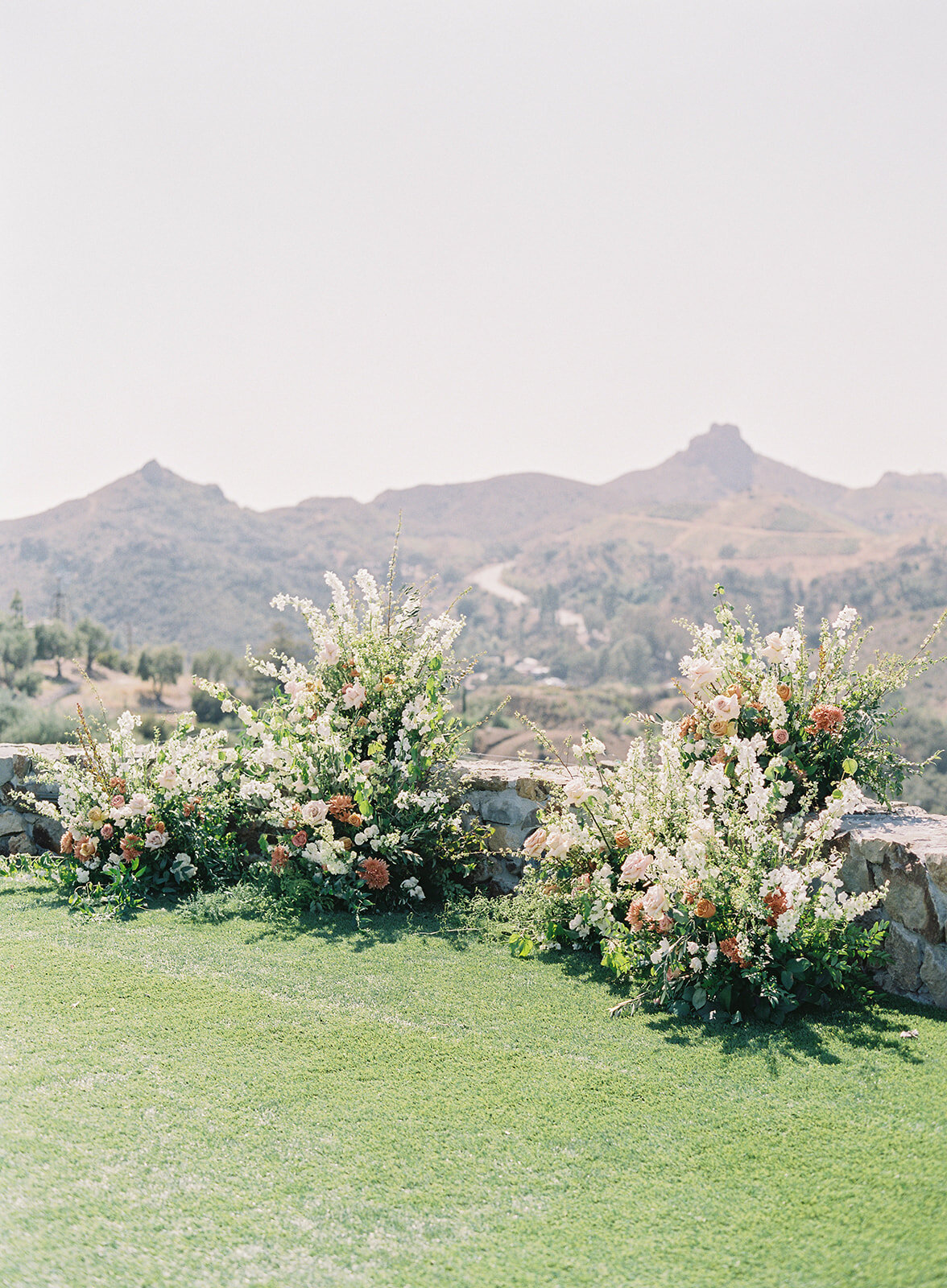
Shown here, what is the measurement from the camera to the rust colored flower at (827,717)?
3920 millimetres

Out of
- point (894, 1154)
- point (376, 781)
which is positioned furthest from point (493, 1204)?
point (376, 781)

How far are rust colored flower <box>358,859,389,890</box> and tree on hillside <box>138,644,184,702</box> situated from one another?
65.2 metres

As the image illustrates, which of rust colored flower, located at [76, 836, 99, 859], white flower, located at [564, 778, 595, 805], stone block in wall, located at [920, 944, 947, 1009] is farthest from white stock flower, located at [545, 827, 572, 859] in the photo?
rust colored flower, located at [76, 836, 99, 859]

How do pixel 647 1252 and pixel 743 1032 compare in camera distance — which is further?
pixel 743 1032

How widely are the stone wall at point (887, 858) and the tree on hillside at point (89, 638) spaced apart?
58001mm

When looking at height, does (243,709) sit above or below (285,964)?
above

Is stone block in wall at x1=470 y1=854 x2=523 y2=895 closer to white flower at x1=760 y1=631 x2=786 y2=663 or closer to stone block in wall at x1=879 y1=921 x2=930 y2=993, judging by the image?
white flower at x1=760 y1=631 x2=786 y2=663

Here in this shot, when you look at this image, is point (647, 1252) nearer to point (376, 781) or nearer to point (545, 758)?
point (376, 781)

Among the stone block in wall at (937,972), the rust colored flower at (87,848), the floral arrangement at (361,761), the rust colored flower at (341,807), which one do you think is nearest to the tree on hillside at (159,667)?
the rust colored flower at (87,848)

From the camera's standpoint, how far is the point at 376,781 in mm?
4750

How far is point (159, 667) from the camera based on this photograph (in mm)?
66062

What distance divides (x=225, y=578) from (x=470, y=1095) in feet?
519

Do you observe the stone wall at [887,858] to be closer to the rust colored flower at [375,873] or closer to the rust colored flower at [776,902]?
the rust colored flower at [776,902]

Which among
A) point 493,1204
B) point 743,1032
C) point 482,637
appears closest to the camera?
point 493,1204
